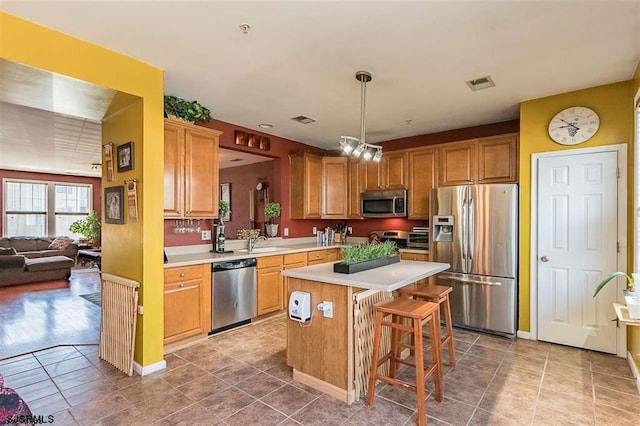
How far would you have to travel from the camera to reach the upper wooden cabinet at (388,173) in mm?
4902

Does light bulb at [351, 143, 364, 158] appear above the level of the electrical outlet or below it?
above

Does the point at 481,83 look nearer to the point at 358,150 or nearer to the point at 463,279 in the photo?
the point at 358,150

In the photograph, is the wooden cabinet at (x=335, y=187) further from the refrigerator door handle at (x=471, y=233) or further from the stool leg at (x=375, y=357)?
the stool leg at (x=375, y=357)

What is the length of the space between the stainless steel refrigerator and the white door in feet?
0.90

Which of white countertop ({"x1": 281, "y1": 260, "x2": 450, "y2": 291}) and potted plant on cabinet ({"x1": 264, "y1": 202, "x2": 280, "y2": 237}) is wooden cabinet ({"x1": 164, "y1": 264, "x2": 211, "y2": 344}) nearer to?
white countertop ({"x1": 281, "y1": 260, "x2": 450, "y2": 291})

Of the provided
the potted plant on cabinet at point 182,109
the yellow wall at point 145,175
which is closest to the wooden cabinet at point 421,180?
the potted plant on cabinet at point 182,109

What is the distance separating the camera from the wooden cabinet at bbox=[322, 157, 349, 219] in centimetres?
546

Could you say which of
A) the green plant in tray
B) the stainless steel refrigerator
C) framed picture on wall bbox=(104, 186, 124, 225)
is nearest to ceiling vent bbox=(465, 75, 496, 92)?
the stainless steel refrigerator

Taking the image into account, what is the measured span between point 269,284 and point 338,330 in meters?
1.97

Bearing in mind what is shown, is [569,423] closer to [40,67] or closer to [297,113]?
[297,113]

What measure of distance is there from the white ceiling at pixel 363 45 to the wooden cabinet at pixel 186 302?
1.83 metres

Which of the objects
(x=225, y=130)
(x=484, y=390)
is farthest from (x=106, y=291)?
(x=484, y=390)

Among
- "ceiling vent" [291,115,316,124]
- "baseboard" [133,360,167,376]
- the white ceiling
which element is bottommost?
"baseboard" [133,360,167,376]

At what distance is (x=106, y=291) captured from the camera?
3059mm
